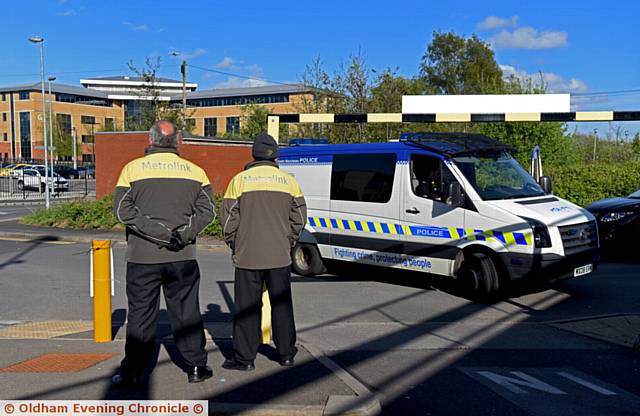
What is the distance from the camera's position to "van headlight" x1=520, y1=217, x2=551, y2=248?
8375 millimetres

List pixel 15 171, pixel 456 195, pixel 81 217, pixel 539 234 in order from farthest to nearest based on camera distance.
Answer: pixel 15 171, pixel 81 217, pixel 456 195, pixel 539 234

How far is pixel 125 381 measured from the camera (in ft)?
15.9

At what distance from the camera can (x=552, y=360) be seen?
6.09 m

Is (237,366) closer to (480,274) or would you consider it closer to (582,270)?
(480,274)

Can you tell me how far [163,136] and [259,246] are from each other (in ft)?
3.80

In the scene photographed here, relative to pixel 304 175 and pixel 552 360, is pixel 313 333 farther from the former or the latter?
pixel 304 175

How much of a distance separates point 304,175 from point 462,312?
3.94 meters

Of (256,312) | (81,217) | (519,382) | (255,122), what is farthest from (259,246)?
(255,122)

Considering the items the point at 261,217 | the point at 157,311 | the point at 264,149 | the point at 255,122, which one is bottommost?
the point at 157,311

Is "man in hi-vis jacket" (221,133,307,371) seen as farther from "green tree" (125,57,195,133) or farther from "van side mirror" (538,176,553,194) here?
"green tree" (125,57,195,133)

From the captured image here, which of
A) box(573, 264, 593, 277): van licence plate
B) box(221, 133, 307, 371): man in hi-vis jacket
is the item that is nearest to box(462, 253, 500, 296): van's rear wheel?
box(573, 264, 593, 277): van licence plate

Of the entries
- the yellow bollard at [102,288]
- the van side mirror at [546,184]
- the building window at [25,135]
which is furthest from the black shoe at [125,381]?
the building window at [25,135]

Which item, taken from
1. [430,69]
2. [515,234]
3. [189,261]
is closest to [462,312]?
[515,234]

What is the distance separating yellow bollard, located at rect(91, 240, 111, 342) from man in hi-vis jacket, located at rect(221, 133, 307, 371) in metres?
1.43
